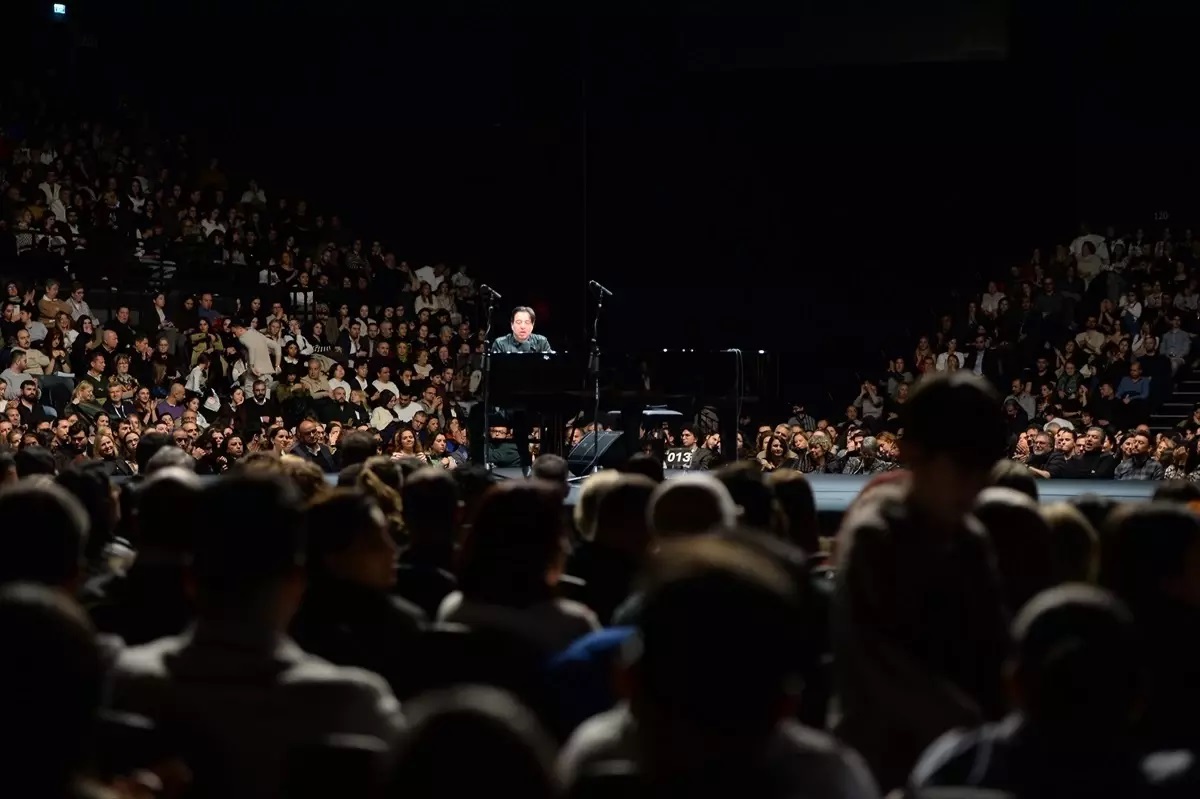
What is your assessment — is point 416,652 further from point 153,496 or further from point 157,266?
point 157,266

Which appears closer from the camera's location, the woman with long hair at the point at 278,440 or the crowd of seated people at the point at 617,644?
the crowd of seated people at the point at 617,644

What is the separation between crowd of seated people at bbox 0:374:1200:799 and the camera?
1471 mm

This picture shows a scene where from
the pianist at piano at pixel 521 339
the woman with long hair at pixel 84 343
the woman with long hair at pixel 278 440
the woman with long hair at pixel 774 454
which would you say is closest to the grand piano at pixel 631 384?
the pianist at piano at pixel 521 339

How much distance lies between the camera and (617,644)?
2674 millimetres

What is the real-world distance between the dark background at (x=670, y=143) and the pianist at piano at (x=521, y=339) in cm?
767

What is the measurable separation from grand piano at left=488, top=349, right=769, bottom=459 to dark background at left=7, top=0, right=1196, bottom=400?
339 inches

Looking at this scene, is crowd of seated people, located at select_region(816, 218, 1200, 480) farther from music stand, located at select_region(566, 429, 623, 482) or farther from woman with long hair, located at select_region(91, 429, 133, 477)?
woman with long hair, located at select_region(91, 429, 133, 477)

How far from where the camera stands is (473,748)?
1285 millimetres

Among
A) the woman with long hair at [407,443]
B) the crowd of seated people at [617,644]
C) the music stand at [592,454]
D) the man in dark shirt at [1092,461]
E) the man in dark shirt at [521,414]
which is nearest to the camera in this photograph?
the crowd of seated people at [617,644]

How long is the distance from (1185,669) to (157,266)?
1430cm

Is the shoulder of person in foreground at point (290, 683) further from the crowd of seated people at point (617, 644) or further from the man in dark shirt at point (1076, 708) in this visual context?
the man in dark shirt at point (1076, 708)

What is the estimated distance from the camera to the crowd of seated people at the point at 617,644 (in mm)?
1471

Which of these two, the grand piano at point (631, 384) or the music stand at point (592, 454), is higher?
the grand piano at point (631, 384)

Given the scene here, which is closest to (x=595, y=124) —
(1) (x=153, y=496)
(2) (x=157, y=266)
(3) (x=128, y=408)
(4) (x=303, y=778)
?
(2) (x=157, y=266)
